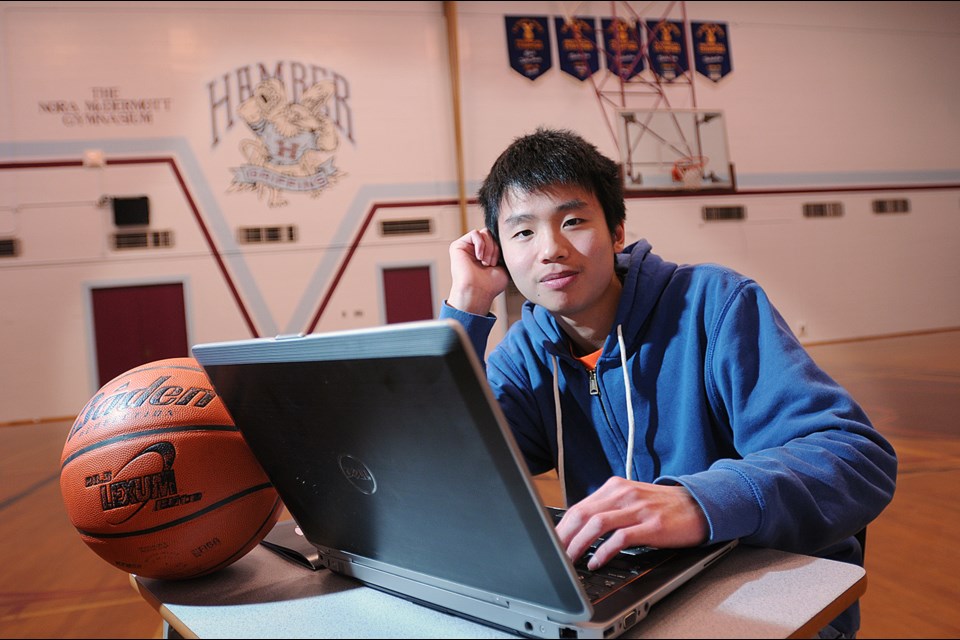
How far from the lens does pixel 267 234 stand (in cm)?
674

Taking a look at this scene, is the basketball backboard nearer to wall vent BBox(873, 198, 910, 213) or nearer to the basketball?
wall vent BBox(873, 198, 910, 213)

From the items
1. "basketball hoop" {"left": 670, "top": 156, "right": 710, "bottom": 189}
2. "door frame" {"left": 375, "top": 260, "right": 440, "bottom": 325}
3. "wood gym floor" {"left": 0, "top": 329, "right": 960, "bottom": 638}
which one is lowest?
"wood gym floor" {"left": 0, "top": 329, "right": 960, "bottom": 638}

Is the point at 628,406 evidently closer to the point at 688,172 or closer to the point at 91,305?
the point at 91,305

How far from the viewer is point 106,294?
637 centimetres

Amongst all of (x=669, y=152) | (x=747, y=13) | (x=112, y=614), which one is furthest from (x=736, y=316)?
(x=747, y=13)

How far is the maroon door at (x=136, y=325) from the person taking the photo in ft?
20.9

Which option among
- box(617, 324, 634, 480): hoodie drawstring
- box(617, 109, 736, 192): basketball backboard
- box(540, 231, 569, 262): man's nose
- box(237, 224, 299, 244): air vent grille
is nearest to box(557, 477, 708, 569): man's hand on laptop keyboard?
box(617, 324, 634, 480): hoodie drawstring

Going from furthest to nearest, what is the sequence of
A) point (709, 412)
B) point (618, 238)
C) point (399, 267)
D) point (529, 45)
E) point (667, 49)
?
point (667, 49)
point (529, 45)
point (399, 267)
point (618, 238)
point (709, 412)

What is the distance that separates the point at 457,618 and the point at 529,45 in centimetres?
753

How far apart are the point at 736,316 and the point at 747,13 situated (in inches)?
331

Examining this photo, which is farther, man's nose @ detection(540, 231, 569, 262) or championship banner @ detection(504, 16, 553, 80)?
championship banner @ detection(504, 16, 553, 80)

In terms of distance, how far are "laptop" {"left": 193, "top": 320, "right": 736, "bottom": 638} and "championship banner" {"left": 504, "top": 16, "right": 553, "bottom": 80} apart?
23.8ft

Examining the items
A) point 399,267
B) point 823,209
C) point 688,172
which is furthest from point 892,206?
point 399,267

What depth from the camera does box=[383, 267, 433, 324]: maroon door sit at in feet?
23.0
